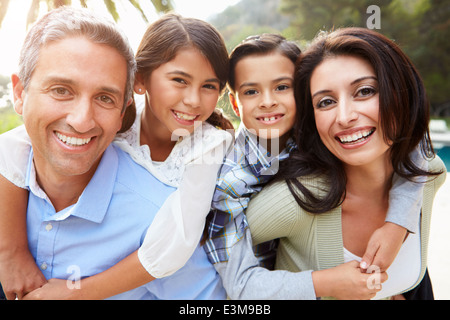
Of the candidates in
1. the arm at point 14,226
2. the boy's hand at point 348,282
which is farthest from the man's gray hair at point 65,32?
the boy's hand at point 348,282

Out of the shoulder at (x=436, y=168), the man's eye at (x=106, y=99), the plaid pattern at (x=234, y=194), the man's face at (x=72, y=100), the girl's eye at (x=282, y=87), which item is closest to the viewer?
the man's face at (x=72, y=100)

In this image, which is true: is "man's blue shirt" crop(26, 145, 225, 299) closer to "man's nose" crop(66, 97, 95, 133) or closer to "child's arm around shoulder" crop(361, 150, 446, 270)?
"man's nose" crop(66, 97, 95, 133)

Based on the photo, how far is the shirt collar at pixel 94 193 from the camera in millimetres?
1461

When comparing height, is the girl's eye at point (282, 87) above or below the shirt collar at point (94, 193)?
above

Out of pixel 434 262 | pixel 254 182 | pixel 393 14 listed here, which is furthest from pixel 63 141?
pixel 393 14

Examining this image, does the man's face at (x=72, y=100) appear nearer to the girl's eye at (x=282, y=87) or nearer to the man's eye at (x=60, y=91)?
the man's eye at (x=60, y=91)

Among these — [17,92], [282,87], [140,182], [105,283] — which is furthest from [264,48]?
[105,283]

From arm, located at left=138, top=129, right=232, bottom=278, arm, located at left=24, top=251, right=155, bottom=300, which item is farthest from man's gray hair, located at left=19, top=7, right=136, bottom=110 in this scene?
arm, located at left=24, top=251, right=155, bottom=300

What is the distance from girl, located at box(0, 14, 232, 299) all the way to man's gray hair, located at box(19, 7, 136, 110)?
392mm

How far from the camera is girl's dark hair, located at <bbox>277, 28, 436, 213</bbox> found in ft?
4.83

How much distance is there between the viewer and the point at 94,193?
1.50m

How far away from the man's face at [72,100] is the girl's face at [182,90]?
1.24 ft

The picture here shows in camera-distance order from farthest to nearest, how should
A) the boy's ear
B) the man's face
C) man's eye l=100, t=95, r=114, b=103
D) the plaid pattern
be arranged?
the boy's ear < the plaid pattern < man's eye l=100, t=95, r=114, b=103 < the man's face

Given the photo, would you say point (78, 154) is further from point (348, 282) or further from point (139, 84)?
point (348, 282)
